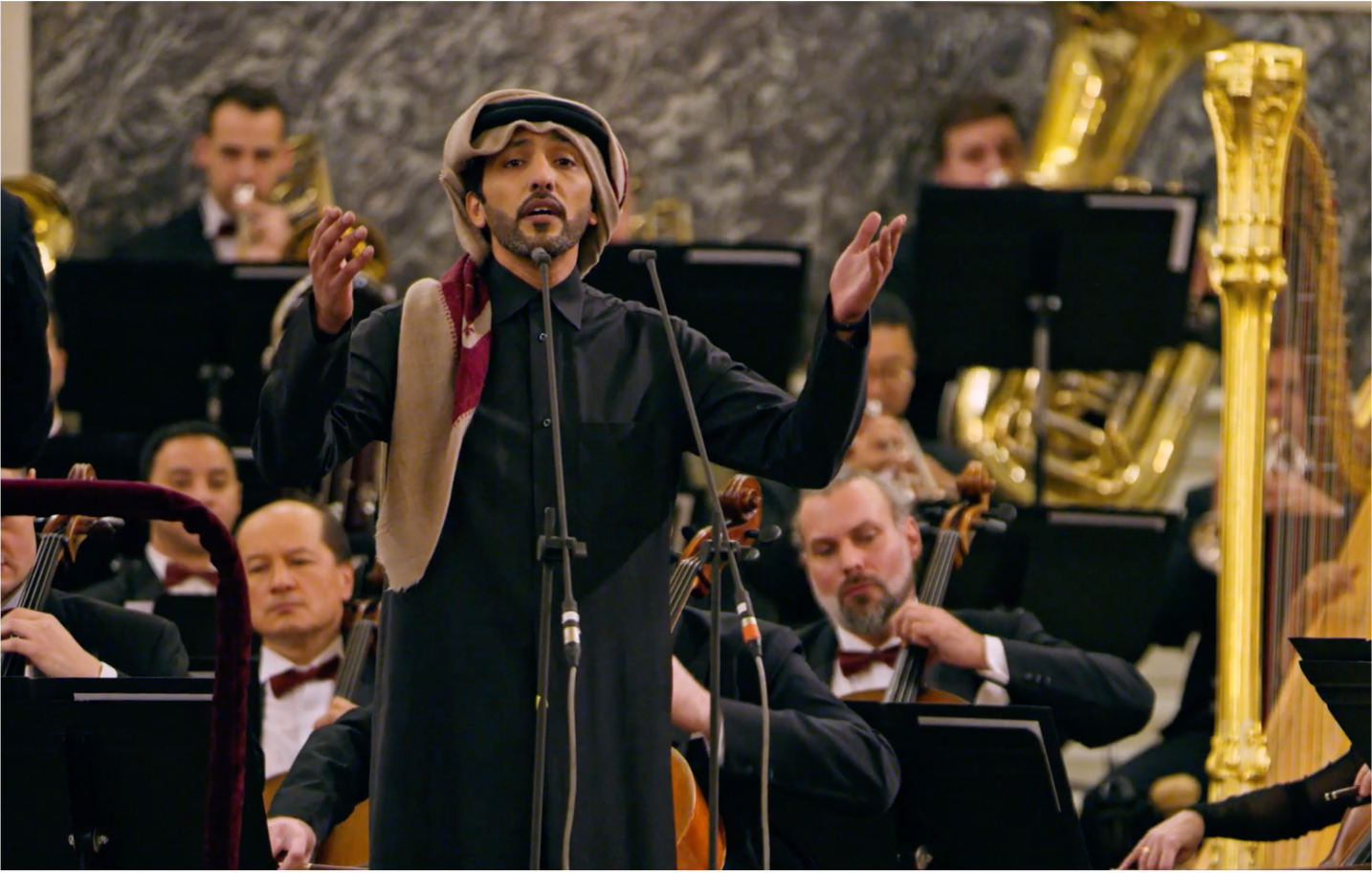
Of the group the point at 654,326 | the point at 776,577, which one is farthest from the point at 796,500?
the point at 654,326

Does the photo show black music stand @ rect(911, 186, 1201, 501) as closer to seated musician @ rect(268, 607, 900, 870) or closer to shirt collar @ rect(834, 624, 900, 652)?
shirt collar @ rect(834, 624, 900, 652)

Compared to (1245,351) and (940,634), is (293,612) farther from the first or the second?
(1245,351)

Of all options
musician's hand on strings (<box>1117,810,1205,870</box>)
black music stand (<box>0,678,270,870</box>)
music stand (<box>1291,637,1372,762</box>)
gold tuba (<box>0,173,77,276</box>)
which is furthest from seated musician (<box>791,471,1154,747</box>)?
gold tuba (<box>0,173,77,276</box>)

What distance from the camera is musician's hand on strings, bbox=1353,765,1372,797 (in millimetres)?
3652

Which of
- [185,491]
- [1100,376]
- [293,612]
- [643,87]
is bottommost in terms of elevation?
[293,612]

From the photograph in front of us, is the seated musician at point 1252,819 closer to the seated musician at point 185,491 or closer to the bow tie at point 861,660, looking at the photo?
the bow tie at point 861,660

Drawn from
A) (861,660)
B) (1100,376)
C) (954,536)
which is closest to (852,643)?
(861,660)

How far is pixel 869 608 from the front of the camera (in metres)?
4.66

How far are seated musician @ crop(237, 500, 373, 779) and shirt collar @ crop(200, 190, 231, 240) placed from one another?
1.65 m

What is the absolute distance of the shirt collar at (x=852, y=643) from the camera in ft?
15.4

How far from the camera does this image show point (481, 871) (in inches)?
111

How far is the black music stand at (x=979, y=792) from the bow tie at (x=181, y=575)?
73.8 inches

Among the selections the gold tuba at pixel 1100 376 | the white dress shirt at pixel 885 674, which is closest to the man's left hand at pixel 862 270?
the white dress shirt at pixel 885 674

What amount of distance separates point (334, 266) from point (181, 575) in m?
2.35
